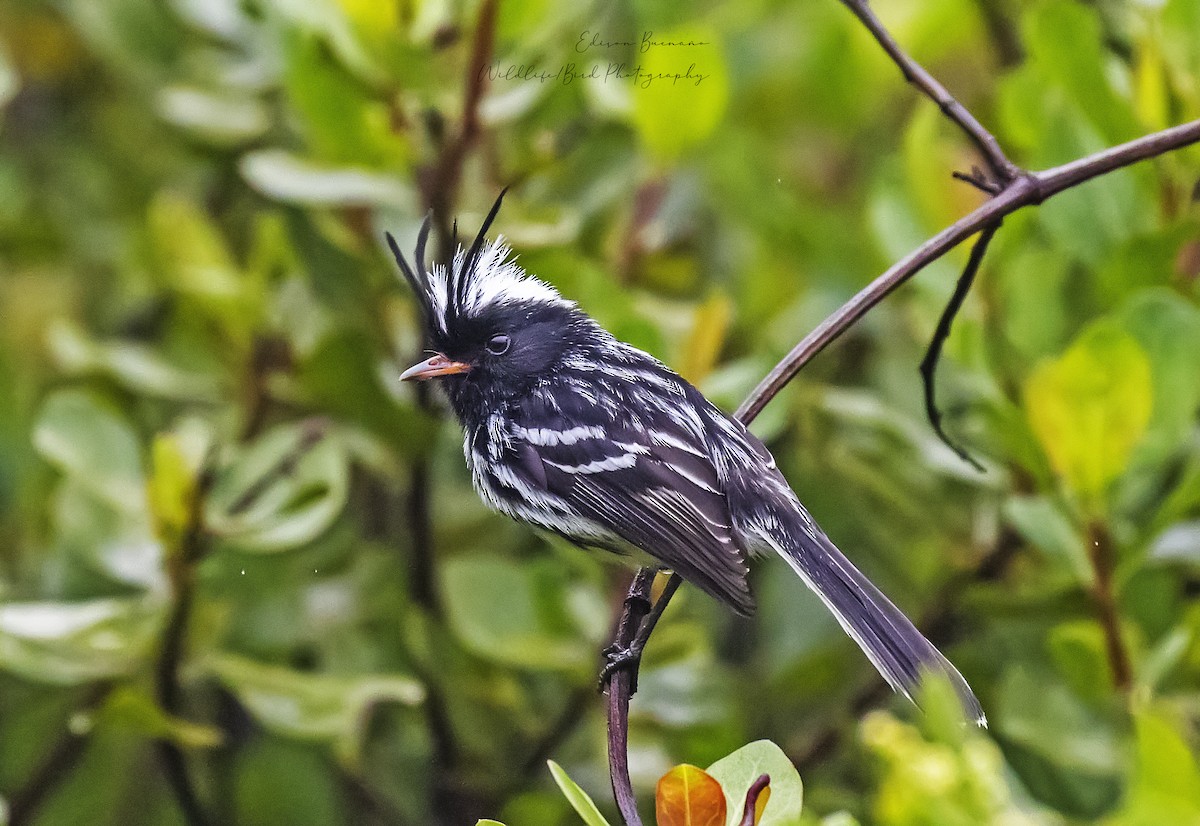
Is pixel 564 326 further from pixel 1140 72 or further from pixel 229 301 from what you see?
pixel 1140 72

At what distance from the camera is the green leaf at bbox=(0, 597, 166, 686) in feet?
9.96

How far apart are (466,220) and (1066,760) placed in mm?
1747

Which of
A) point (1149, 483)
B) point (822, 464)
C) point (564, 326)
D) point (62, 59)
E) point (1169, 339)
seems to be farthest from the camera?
point (62, 59)

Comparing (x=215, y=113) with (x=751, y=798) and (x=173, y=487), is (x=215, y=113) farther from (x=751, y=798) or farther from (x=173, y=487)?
(x=751, y=798)

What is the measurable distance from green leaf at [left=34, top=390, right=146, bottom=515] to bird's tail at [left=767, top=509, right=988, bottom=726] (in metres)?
1.45

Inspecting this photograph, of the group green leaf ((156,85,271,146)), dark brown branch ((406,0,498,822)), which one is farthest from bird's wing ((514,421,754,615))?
green leaf ((156,85,271,146))

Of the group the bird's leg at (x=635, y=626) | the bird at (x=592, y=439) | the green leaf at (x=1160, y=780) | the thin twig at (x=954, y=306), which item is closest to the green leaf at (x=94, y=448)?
the bird at (x=592, y=439)

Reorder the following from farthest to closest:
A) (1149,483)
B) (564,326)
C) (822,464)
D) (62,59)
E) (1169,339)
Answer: (62,59) → (822,464) → (564,326) → (1149,483) → (1169,339)

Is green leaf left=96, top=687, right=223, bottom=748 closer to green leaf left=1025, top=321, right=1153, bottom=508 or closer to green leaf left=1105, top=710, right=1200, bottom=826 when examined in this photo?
green leaf left=1025, top=321, right=1153, bottom=508

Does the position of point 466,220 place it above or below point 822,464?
above

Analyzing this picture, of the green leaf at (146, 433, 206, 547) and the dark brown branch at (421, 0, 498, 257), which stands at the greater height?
the dark brown branch at (421, 0, 498, 257)

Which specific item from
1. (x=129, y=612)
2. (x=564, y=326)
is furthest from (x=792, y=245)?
(x=129, y=612)

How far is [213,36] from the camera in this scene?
4070 millimetres

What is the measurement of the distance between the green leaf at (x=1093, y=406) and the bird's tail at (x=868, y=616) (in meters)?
0.46
